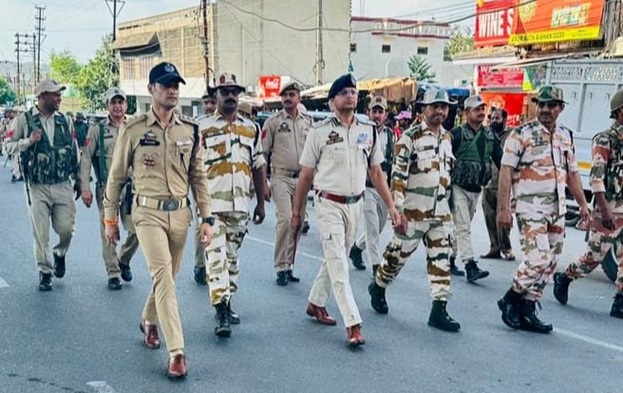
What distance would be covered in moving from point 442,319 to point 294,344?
1245 millimetres

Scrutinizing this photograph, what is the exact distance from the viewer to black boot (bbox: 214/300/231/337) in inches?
205

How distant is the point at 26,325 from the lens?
5434mm

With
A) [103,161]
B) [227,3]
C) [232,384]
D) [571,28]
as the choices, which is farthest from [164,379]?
[227,3]

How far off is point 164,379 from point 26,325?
1701 mm

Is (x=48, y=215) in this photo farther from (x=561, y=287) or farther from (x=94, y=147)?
(x=561, y=287)

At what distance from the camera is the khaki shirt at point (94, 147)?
6.72 meters

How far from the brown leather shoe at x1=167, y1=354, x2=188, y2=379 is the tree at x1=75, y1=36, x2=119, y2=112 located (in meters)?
56.7

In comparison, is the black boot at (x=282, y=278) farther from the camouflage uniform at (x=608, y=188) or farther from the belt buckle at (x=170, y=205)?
the camouflage uniform at (x=608, y=188)

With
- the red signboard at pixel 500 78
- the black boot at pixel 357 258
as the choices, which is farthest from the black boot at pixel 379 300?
the red signboard at pixel 500 78

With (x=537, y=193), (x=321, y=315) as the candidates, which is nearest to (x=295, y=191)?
(x=321, y=315)

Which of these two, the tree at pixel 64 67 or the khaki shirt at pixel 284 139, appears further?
the tree at pixel 64 67

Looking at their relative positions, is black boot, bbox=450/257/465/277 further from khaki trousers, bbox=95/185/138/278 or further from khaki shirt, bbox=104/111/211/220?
khaki shirt, bbox=104/111/211/220

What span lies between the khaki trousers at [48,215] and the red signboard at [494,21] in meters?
16.9

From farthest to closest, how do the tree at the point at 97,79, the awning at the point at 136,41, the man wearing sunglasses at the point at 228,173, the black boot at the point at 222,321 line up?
the tree at the point at 97,79
the awning at the point at 136,41
the man wearing sunglasses at the point at 228,173
the black boot at the point at 222,321
